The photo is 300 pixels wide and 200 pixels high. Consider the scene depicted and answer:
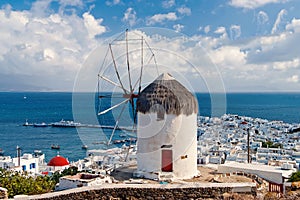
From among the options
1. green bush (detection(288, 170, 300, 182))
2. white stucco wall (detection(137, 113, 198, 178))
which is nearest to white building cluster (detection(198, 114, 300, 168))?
green bush (detection(288, 170, 300, 182))

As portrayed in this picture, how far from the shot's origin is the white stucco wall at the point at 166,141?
43.0 feet

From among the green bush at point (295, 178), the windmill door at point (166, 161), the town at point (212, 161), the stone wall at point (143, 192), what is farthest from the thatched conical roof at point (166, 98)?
the green bush at point (295, 178)

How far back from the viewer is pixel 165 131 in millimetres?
13086

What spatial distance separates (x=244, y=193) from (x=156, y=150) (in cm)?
423

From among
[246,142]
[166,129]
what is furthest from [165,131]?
[246,142]

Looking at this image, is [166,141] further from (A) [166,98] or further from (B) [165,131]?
(A) [166,98]

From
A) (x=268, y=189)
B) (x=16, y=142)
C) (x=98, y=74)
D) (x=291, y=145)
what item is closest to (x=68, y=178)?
(x=98, y=74)

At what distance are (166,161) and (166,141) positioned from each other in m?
0.74

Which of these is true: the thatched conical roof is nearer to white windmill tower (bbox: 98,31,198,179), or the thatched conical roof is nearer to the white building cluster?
white windmill tower (bbox: 98,31,198,179)

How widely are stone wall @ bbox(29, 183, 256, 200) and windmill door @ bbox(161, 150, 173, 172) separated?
3708 millimetres

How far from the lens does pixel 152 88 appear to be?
13445 mm

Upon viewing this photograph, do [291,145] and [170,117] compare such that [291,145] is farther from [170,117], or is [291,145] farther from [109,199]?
[109,199]

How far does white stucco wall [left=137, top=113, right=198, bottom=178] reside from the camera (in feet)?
43.0

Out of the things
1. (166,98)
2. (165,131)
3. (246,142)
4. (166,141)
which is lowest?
(246,142)
